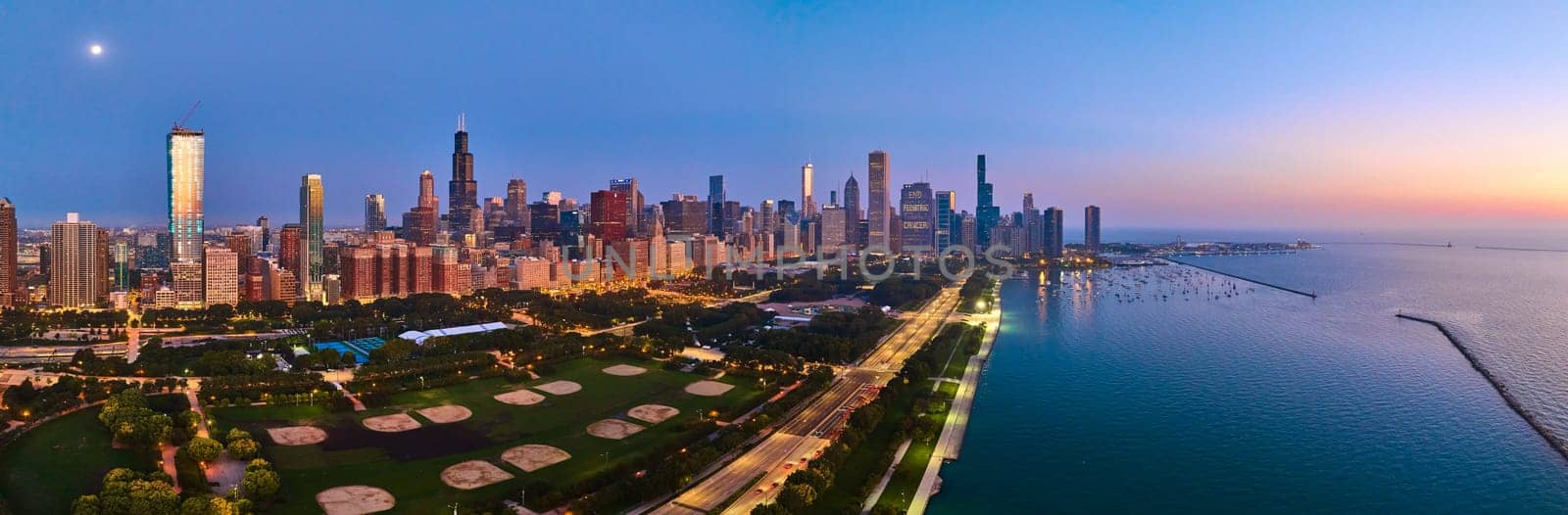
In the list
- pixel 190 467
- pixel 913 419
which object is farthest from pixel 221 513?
pixel 913 419

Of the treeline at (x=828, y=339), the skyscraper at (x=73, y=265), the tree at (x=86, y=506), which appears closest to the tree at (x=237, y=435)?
the tree at (x=86, y=506)

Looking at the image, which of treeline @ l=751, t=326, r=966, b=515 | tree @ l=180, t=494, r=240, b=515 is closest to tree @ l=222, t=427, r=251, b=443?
tree @ l=180, t=494, r=240, b=515

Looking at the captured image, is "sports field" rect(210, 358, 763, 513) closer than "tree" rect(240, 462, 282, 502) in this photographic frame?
No

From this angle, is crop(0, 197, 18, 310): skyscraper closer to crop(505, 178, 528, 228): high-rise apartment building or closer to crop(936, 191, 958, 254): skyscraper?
crop(505, 178, 528, 228): high-rise apartment building

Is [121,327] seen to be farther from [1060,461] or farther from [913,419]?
[1060,461]

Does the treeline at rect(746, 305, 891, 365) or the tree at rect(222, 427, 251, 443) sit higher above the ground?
the treeline at rect(746, 305, 891, 365)

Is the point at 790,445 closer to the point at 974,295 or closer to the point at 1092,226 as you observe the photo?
the point at 974,295

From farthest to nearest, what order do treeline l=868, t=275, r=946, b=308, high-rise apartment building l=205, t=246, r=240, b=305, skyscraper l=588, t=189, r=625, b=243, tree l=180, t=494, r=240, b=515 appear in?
skyscraper l=588, t=189, r=625, b=243, treeline l=868, t=275, r=946, b=308, high-rise apartment building l=205, t=246, r=240, b=305, tree l=180, t=494, r=240, b=515
